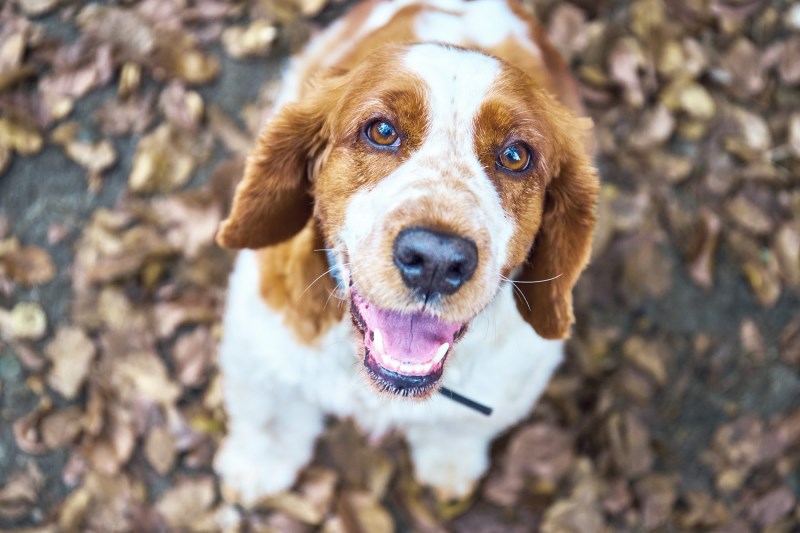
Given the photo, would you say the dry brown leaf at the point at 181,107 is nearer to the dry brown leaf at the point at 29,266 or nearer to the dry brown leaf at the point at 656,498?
the dry brown leaf at the point at 29,266

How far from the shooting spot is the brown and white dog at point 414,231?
1831 millimetres

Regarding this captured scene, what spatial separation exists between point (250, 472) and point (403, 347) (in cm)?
127

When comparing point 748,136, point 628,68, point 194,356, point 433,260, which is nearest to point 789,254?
point 748,136

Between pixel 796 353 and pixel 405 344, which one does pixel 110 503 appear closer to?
pixel 405 344

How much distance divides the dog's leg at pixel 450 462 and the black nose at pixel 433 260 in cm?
130

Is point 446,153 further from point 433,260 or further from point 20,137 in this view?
point 20,137

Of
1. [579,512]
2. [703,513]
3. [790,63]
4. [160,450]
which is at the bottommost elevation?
[703,513]

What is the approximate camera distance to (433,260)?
174 centimetres

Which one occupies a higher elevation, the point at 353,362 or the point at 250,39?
the point at 250,39

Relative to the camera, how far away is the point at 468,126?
1902mm

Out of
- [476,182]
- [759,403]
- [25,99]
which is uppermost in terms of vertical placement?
[476,182]

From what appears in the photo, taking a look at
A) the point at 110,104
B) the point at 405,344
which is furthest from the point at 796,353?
the point at 110,104

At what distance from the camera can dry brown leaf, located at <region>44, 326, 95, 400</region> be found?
10.0 feet

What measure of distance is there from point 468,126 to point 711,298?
2106 mm
